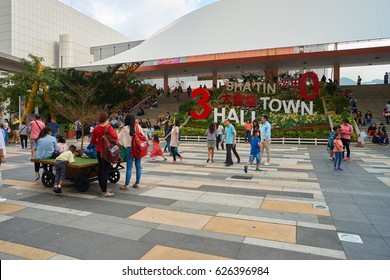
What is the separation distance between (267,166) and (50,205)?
707 cm

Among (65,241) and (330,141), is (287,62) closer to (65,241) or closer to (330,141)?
(330,141)

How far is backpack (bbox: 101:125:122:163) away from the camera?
596cm

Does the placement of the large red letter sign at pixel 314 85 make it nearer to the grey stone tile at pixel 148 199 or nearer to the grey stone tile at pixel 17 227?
the grey stone tile at pixel 148 199

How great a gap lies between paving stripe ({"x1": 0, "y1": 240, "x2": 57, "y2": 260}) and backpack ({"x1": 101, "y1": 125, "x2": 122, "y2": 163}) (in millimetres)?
2362

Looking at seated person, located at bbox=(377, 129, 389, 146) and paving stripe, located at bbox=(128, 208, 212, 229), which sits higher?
seated person, located at bbox=(377, 129, 389, 146)

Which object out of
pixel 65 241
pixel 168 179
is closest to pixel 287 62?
pixel 168 179

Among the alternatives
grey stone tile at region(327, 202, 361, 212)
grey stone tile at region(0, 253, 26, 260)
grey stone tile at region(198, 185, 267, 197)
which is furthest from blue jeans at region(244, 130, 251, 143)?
grey stone tile at region(0, 253, 26, 260)

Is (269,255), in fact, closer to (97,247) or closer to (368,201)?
(97,247)

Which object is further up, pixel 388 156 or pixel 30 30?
pixel 30 30

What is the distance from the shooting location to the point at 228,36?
25.3m

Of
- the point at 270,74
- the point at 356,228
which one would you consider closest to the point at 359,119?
the point at 270,74

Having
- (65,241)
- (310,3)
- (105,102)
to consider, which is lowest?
(65,241)

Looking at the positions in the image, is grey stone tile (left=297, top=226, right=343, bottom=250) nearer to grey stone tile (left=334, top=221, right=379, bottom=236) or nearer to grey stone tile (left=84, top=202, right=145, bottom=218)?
grey stone tile (left=334, top=221, right=379, bottom=236)

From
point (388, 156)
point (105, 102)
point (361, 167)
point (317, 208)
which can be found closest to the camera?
point (317, 208)
